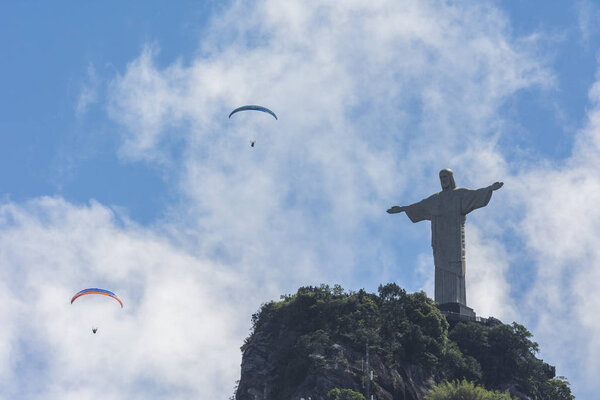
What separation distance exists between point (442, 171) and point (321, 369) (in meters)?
22.0

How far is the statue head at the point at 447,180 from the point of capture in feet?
236

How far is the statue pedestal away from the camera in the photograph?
66750mm

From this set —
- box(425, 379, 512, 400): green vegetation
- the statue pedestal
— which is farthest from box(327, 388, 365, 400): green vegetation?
the statue pedestal

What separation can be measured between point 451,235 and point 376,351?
1393 centimetres

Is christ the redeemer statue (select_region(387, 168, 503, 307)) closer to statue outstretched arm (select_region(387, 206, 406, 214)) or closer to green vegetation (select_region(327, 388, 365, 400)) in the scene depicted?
statue outstretched arm (select_region(387, 206, 406, 214))

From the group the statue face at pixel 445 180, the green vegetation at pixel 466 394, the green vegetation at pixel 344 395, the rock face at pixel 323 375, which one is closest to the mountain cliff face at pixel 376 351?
the rock face at pixel 323 375

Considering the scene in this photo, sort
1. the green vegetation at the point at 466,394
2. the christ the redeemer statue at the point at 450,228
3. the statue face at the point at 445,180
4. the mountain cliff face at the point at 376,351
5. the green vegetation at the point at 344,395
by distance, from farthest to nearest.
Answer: the statue face at the point at 445,180, the christ the redeemer statue at the point at 450,228, the mountain cliff face at the point at 376,351, the green vegetation at the point at 344,395, the green vegetation at the point at 466,394

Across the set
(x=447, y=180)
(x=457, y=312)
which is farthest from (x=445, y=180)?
(x=457, y=312)

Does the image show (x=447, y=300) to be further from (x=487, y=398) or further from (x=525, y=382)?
(x=487, y=398)

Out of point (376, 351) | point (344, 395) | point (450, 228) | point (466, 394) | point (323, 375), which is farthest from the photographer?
point (450, 228)

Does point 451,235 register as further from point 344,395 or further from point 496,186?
point 344,395

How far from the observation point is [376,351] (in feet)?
197

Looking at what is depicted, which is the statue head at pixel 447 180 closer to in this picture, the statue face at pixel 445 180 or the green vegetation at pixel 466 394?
the statue face at pixel 445 180

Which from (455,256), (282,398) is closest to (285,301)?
(282,398)
